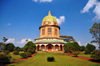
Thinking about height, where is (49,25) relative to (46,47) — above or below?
above

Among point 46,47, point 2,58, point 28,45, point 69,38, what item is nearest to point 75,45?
point 28,45

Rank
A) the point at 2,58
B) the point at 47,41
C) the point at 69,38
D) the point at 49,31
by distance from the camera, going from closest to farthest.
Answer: the point at 2,58 < the point at 47,41 < the point at 49,31 < the point at 69,38

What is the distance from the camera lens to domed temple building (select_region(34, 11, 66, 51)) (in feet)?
140

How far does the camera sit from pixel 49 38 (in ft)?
152

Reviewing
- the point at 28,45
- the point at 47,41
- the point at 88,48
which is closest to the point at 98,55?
the point at 88,48

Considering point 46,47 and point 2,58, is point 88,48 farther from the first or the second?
point 2,58

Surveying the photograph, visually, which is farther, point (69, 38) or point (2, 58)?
point (69, 38)

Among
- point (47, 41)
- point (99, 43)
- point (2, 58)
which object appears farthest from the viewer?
point (47, 41)

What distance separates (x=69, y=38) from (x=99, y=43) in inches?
2354

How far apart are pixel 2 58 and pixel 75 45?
22049 mm

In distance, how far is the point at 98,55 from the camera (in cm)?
1522

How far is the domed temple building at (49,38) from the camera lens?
140 ft

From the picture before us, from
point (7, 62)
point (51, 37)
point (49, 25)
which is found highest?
point (49, 25)

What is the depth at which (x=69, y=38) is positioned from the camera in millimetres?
77125
